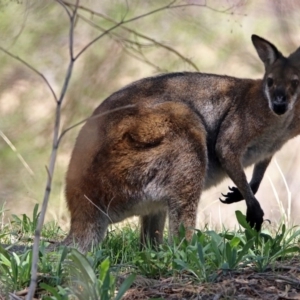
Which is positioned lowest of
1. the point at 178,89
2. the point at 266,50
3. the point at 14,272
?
the point at 14,272

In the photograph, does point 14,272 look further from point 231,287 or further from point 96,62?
point 96,62

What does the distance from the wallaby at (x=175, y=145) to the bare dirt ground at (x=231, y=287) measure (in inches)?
43.6

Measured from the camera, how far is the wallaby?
5.25 meters

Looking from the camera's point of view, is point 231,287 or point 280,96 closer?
point 231,287

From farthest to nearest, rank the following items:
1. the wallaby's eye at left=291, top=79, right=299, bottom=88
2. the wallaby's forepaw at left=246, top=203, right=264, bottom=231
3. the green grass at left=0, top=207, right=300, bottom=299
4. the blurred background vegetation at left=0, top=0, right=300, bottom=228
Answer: the blurred background vegetation at left=0, top=0, right=300, bottom=228 < the wallaby's eye at left=291, top=79, right=299, bottom=88 < the wallaby's forepaw at left=246, top=203, right=264, bottom=231 < the green grass at left=0, top=207, right=300, bottom=299

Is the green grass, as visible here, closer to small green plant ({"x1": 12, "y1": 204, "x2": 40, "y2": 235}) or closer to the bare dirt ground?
the bare dirt ground

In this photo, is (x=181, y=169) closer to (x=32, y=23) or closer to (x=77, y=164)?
(x=77, y=164)

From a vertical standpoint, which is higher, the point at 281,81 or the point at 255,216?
the point at 281,81

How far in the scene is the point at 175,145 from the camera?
17.7 ft

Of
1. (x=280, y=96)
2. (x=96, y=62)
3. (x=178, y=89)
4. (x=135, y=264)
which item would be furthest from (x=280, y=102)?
(x=96, y=62)

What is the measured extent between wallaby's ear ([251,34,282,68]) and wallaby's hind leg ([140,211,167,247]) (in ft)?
5.07

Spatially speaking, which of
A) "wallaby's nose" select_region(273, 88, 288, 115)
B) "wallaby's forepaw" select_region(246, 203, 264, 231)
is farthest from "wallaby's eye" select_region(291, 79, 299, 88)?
"wallaby's forepaw" select_region(246, 203, 264, 231)

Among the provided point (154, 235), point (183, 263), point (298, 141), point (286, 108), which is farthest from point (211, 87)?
point (298, 141)

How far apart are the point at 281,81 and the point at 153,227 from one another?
1512 mm
